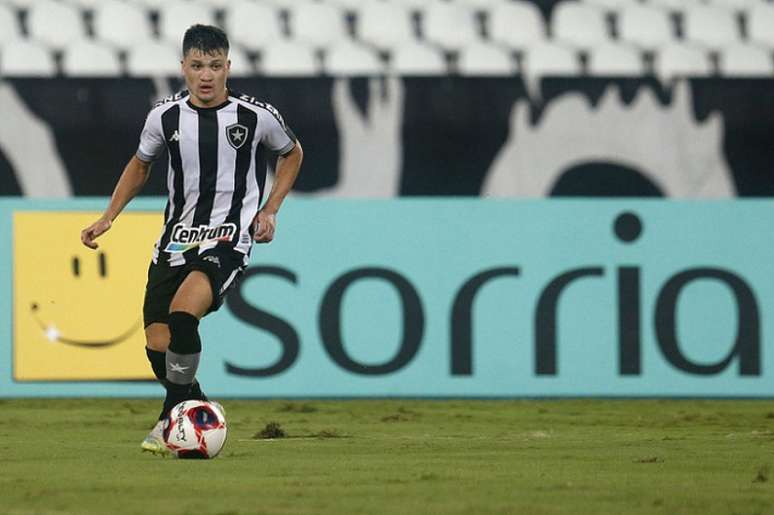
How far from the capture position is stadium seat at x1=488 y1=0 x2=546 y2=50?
480 inches

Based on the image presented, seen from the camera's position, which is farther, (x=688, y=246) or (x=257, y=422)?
(x=688, y=246)

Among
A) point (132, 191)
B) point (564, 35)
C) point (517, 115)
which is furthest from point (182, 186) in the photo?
point (564, 35)

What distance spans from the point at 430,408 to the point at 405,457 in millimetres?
3030

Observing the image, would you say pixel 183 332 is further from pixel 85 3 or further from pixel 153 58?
pixel 85 3

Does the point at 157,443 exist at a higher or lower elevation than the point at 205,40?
lower

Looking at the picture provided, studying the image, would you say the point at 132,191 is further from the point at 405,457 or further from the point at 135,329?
the point at 135,329

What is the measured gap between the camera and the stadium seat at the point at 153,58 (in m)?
11.4

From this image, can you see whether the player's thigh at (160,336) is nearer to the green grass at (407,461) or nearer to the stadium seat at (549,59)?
the green grass at (407,461)

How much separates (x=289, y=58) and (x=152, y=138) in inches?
218

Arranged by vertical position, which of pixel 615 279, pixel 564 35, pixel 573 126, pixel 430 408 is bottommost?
pixel 430 408

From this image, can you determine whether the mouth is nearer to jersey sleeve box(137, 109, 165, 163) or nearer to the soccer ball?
jersey sleeve box(137, 109, 165, 163)

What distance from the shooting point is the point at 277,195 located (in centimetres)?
619

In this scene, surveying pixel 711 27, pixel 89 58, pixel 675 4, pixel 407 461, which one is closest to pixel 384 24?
pixel 89 58

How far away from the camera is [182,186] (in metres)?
6.11
